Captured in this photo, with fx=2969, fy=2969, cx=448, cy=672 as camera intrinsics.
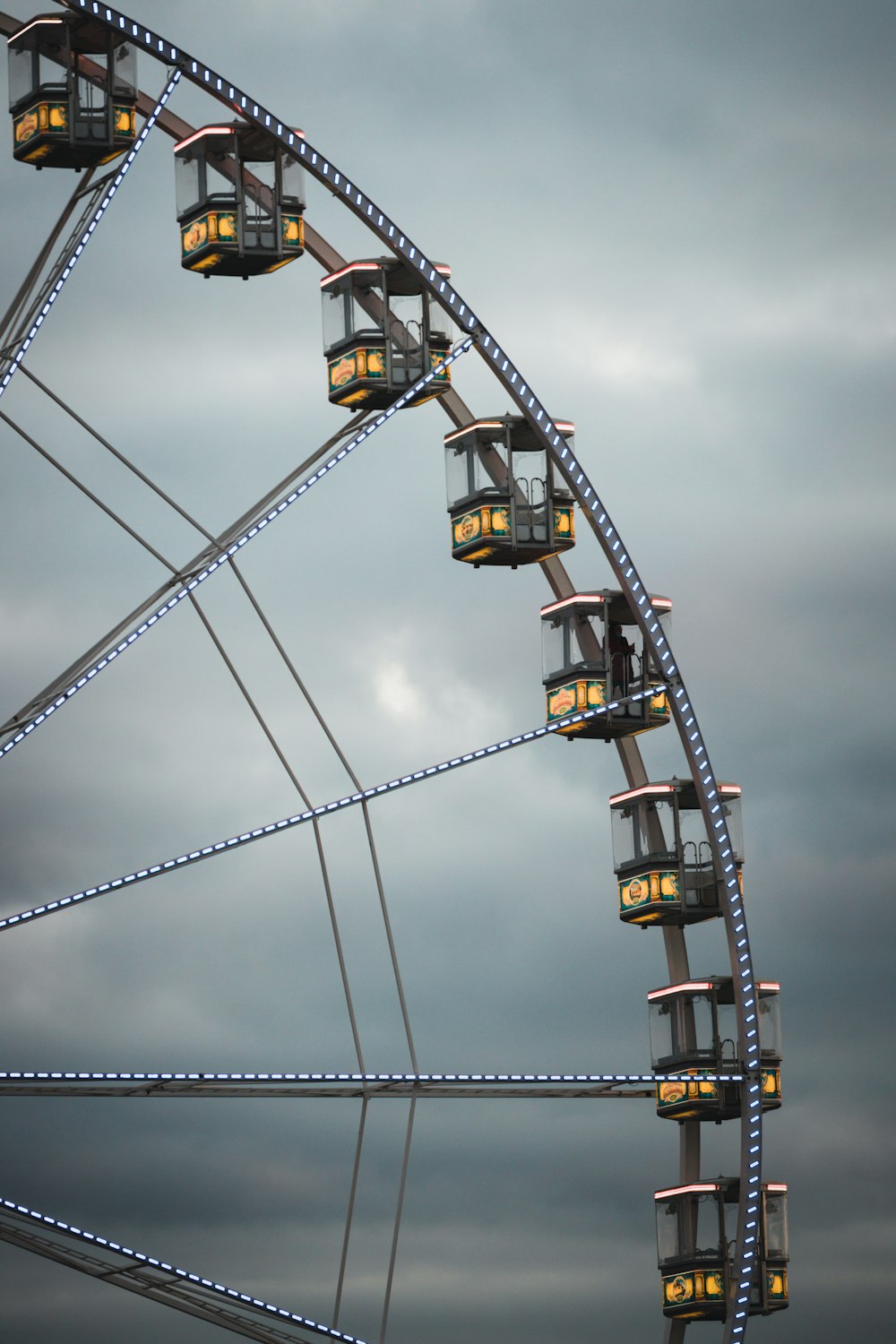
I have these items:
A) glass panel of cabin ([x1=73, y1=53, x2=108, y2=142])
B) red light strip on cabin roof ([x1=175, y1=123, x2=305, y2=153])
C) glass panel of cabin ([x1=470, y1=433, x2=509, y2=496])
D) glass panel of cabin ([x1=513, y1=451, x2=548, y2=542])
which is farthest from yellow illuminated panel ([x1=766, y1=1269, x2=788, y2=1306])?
glass panel of cabin ([x1=73, y1=53, x2=108, y2=142])

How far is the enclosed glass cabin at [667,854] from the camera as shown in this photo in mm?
29859

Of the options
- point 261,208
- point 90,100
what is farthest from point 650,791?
point 90,100

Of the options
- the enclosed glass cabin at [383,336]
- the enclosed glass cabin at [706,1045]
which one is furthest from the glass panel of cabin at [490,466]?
the enclosed glass cabin at [706,1045]

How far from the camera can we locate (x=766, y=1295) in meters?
29.0

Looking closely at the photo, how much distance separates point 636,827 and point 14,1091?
8.38 m

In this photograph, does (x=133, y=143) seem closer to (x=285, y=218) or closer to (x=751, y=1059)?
(x=285, y=218)

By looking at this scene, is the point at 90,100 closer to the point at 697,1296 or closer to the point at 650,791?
the point at 650,791

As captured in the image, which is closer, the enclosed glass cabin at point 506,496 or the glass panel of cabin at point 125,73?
the glass panel of cabin at point 125,73

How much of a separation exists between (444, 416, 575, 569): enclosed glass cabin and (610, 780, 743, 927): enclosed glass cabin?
274 cm

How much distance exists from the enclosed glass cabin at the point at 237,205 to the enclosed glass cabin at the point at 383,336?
0.75 meters

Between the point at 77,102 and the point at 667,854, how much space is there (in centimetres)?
941

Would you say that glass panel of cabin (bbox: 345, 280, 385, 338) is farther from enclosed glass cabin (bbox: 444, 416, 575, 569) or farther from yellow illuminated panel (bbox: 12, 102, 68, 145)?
yellow illuminated panel (bbox: 12, 102, 68, 145)

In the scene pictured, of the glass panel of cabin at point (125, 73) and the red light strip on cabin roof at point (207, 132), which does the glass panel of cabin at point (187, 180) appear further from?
the glass panel of cabin at point (125, 73)

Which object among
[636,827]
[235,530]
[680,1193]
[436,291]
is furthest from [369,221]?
[680,1193]
